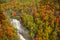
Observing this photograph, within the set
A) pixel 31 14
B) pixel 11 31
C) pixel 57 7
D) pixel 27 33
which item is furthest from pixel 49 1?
pixel 11 31

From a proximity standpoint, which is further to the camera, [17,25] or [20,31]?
[17,25]

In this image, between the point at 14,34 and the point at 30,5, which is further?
the point at 30,5

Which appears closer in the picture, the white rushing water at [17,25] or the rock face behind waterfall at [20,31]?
the rock face behind waterfall at [20,31]

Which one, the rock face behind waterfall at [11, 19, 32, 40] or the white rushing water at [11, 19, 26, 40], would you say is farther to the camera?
the white rushing water at [11, 19, 26, 40]

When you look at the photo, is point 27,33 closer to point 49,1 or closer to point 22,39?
point 22,39

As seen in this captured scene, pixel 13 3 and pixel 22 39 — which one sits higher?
pixel 13 3

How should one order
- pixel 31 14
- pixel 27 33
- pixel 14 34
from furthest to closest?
pixel 31 14 < pixel 27 33 < pixel 14 34

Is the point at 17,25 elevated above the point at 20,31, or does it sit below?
above

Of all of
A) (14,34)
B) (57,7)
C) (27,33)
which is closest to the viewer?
(14,34)
